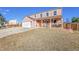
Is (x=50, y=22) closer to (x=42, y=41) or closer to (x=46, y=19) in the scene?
(x=46, y=19)

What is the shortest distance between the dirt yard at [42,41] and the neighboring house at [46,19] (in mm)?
59

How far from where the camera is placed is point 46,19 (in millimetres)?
2381

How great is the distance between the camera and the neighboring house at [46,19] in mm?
2355

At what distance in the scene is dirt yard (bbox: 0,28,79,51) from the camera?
2.32 meters

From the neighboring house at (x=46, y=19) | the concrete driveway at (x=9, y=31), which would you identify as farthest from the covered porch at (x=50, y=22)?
the concrete driveway at (x=9, y=31)

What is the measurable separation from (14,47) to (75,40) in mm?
701

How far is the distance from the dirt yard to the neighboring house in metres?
0.06

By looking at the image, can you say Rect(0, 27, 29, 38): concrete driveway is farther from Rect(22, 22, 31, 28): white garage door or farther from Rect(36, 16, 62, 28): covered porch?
Rect(36, 16, 62, 28): covered porch

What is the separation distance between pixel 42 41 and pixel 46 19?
10.3 inches

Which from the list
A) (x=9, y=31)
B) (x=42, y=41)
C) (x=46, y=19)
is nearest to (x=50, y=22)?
(x=46, y=19)
